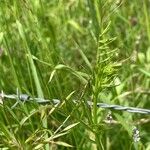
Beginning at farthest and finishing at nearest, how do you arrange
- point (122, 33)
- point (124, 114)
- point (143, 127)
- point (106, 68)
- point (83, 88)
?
point (122, 33)
point (143, 127)
point (124, 114)
point (83, 88)
point (106, 68)

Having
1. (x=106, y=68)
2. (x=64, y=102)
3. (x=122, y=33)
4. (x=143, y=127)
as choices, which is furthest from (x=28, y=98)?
(x=122, y=33)

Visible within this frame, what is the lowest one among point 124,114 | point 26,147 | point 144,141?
point 144,141

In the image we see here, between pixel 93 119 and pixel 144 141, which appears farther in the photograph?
pixel 144 141

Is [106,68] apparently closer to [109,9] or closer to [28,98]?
[109,9]

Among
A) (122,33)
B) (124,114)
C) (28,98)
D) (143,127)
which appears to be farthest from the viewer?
(122,33)

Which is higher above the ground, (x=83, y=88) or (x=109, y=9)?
(x=109, y=9)

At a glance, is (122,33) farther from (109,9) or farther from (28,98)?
(109,9)

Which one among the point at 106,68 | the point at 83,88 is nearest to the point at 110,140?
the point at 83,88
